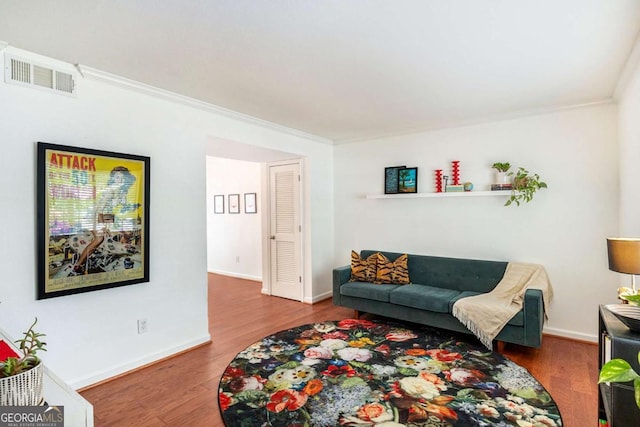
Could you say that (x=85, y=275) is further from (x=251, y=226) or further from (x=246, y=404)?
(x=251, y=226)

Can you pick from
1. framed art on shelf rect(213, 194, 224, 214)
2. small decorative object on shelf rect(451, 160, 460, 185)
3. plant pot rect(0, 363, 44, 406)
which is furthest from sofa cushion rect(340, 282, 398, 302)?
framed art on shelf rect(213, 194, 224, 214)

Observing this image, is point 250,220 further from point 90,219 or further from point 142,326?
point 90,219

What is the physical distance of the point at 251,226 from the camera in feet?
21.9

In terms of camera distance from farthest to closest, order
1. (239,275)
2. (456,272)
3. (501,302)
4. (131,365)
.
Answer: (239,275)
(456,272)
(501,302)
(131,365)

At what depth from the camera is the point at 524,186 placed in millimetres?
3727

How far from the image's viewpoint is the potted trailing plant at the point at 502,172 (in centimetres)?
381

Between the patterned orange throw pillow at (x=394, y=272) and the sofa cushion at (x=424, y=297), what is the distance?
220 mm

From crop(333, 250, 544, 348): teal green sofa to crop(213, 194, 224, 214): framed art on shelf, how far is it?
3.81 metres

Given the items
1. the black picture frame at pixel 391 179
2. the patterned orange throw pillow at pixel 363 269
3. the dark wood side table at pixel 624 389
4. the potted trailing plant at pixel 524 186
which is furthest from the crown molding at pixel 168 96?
the dark wood side table at pixel 624 389

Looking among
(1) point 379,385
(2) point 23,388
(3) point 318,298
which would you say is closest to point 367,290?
(3) point 318,298

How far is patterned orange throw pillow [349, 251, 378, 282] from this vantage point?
4.29m

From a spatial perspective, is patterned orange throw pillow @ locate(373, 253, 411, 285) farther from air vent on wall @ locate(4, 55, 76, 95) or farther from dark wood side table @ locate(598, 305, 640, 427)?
air vent on wall @ locate(4, 55, 76, 95)

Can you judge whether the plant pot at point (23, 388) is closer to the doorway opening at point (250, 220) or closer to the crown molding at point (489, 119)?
the doorway opening at point (250, 220)

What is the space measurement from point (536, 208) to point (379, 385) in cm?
259
